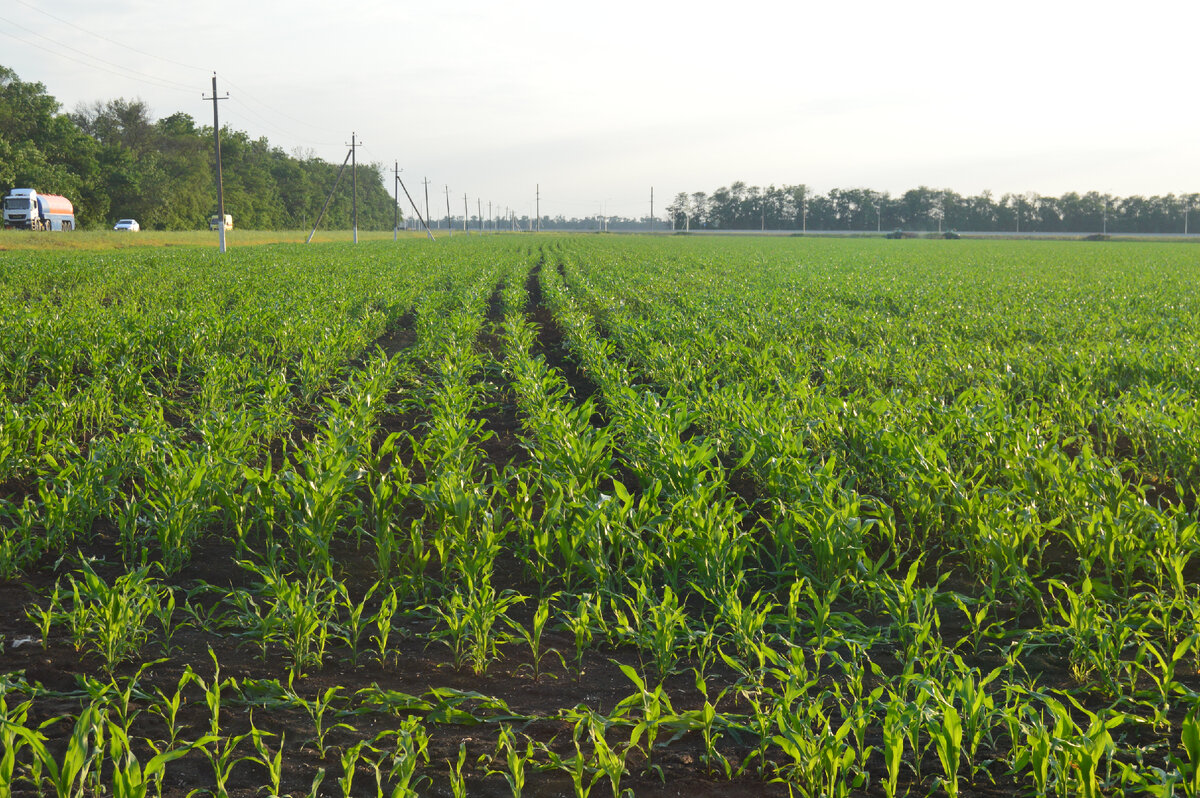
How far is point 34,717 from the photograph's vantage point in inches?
109

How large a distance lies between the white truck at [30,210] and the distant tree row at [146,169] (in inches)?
164

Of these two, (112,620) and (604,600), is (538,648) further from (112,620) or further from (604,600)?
(112,620)

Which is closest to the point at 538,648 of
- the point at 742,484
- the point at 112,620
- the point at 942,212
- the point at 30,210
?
the point at 112,620

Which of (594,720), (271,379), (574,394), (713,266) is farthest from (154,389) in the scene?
(713,266)

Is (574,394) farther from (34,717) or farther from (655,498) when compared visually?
(34,717)

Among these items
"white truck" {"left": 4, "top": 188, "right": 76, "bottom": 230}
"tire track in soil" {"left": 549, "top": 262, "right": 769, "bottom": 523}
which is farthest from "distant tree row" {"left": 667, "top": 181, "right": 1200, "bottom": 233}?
"tire track in soil" {"left": 549, "top": 262, "right": 769, "bottom": 523}

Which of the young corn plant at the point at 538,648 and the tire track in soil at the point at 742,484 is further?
the tire track in soil at the point at 742,484

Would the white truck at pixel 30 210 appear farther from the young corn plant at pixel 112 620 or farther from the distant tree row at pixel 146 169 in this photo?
A: the young corn plant at pixel 112 620

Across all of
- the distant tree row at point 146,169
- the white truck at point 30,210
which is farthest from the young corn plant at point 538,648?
the distant tree row at point 146,169

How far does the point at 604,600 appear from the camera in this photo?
3.79m

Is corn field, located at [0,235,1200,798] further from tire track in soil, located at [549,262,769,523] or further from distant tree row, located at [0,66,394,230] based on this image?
distant tree row, located at [0,66,394,230]

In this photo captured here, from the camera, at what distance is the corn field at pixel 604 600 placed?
8.24 feet

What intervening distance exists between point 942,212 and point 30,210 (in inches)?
4751

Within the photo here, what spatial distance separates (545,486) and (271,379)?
3560 millimetres
